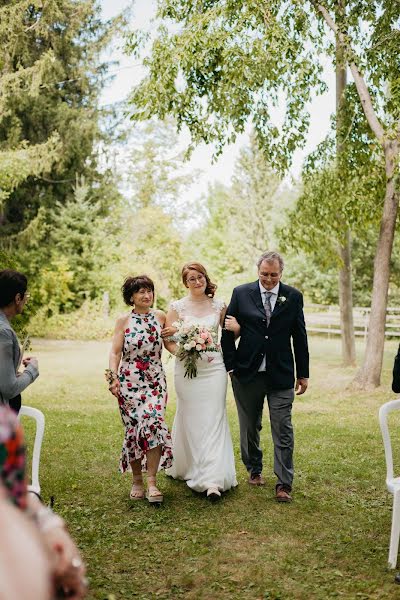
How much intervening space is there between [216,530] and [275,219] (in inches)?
1150

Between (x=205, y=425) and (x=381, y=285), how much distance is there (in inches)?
249

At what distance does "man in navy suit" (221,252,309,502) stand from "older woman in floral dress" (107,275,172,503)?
70cm

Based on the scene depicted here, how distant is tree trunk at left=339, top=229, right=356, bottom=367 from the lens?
566 inches

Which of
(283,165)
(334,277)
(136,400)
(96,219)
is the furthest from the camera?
(334,277)

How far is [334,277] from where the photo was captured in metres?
31.2

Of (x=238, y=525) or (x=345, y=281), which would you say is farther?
(x=345, y=281)

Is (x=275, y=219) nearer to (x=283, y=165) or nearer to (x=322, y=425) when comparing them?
(x=283, y=165)

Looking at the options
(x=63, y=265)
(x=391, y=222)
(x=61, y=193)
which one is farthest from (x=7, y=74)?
(x=391, y=222)

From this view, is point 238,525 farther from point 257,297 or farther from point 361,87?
point 361,87

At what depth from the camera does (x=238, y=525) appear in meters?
4.98

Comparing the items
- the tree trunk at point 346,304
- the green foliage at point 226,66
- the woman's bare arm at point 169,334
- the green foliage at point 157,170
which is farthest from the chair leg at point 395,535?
the green foliage at point 157,170

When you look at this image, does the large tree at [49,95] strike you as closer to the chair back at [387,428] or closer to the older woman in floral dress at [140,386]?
the older woman in floral dress at [140,386]

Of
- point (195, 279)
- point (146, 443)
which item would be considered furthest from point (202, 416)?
point (195, 279)

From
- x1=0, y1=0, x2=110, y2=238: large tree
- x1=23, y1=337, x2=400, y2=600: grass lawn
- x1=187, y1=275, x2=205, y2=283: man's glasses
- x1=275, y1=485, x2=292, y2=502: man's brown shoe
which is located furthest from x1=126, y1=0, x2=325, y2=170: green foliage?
x1=0, y1=0, x2=110, y2=238: large tree
